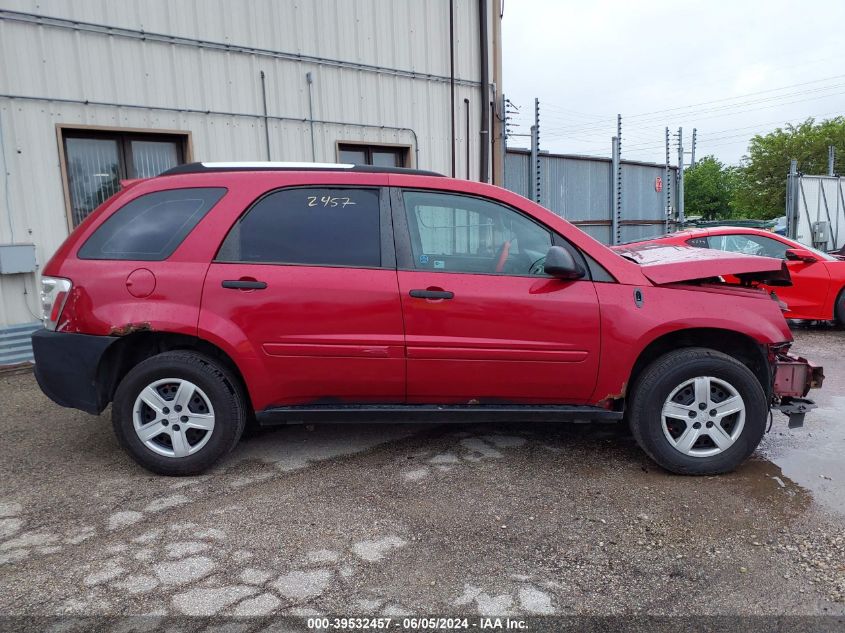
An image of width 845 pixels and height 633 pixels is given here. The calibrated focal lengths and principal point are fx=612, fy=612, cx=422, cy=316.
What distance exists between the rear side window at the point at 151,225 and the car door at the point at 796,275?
694cm

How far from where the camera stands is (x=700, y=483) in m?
3.59

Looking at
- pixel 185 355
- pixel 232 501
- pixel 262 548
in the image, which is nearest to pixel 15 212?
pixel 185 355

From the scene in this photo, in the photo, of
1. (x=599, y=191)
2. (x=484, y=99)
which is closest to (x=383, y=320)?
(x=484, y=99)

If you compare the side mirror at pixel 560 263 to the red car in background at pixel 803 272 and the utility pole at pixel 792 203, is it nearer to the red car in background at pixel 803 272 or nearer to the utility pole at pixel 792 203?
the red car in background at pixel 803 272

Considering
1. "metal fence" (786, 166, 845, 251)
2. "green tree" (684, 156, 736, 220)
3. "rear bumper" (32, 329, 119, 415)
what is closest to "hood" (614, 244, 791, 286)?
"rear bumper" (32, 329, 119, 415)

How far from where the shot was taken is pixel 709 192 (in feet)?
230

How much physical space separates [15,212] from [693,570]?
22.2 ft

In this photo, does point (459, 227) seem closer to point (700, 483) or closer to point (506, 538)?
point (506, 538)

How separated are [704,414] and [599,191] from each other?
955cm

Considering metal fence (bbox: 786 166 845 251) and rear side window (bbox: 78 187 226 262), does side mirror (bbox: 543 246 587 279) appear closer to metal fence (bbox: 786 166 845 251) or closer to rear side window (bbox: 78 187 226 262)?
rear side window (bbox: 78 187 226 262)

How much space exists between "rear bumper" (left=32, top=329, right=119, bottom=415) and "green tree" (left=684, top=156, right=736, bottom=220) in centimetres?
7487

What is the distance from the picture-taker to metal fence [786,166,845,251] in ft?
42.8

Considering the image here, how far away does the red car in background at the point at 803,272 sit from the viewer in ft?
26.3

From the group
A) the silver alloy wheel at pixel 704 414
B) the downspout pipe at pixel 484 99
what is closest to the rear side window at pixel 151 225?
the silver alloy wheel at pixel 704 414
